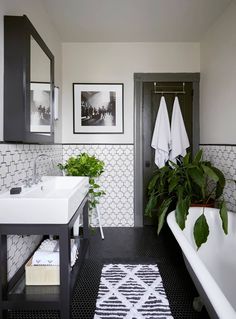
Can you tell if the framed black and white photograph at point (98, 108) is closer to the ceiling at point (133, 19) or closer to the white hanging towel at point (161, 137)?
the white hanging towel at point (161, 137)

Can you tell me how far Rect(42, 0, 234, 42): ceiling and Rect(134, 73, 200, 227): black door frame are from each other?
474mm

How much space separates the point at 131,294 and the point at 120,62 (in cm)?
282

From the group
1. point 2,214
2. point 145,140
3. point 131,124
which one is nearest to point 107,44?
point 131,124

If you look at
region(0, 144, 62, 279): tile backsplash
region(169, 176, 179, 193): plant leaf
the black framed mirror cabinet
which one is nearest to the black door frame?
region(169, 176, 179, 193): plant leaf

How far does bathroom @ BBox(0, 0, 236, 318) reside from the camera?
101 inches

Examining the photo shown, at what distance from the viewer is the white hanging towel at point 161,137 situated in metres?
3.32

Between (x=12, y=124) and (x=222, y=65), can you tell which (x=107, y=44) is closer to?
(x=222, y=65)

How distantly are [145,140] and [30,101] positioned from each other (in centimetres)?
192

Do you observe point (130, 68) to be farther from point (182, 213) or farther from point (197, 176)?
point (182, 213)

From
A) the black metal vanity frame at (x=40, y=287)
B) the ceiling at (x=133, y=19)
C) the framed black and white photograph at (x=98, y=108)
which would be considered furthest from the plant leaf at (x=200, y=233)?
the ceiling at (x=133, y=19)

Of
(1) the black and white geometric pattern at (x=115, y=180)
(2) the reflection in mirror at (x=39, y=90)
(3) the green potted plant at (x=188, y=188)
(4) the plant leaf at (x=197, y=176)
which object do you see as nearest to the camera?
(2) the reflection in mirror at (x=39, y=90)

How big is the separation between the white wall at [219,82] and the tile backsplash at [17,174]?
6.50 ft

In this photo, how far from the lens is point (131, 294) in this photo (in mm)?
1953

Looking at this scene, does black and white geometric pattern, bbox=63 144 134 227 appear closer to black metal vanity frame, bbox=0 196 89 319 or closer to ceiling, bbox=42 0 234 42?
ceiling, bbox=42 0 234 42
